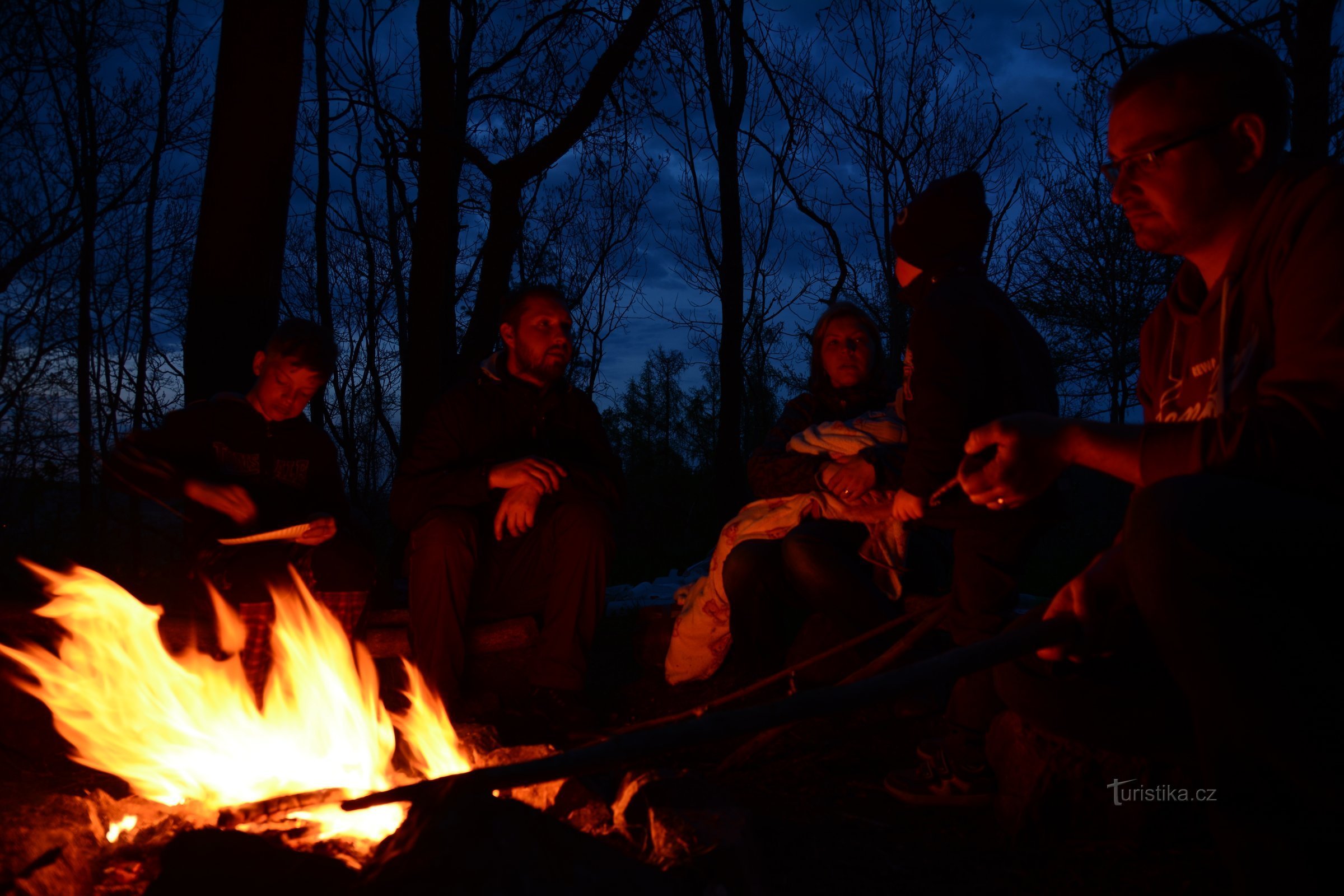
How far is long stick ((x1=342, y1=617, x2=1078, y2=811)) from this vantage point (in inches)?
61.6

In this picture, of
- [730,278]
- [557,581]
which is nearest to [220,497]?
[557,581]

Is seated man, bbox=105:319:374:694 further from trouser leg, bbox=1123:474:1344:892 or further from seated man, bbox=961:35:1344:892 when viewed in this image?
trouser leg, bbox=1123:474:1344:892

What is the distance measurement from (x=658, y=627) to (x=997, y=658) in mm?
2979

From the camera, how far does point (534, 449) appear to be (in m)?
4.15

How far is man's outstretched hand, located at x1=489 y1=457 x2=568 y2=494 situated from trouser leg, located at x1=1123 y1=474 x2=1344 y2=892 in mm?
2672

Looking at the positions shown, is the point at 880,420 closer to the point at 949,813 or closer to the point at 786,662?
the point at 786,662

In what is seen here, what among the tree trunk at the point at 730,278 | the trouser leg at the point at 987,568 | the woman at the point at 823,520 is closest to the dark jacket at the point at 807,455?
the woman at the point at 823,520

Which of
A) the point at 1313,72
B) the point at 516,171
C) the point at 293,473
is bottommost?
the point at 293,473

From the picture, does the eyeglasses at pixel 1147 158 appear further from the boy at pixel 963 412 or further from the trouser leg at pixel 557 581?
the trouser leg at pixel 557 581

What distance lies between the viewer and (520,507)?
372cm

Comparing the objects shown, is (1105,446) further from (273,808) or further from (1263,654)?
(273,808)

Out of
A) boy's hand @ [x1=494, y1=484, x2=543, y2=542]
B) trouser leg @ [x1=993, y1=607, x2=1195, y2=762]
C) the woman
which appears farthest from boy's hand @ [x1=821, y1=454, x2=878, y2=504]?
trouser leg @ [x1=993, y1=607, x2=1195, y2=762]

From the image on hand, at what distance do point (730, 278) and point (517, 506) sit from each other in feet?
18.3

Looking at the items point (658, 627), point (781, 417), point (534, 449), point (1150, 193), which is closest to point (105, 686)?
point (534, 449)
